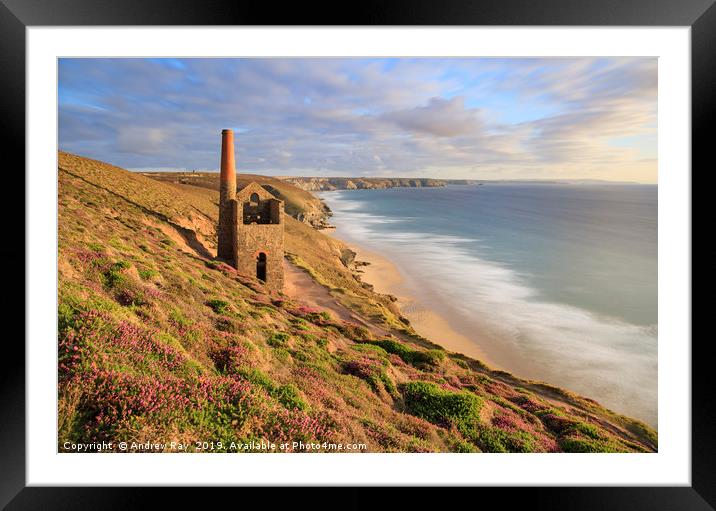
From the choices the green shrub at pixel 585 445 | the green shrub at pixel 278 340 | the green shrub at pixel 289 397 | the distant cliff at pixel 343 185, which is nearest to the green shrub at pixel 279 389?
the green shrub at pixel 289 397

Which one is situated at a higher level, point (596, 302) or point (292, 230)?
point (292, 230)

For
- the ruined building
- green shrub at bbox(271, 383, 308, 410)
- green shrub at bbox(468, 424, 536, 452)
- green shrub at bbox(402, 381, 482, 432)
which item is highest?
the ruined building

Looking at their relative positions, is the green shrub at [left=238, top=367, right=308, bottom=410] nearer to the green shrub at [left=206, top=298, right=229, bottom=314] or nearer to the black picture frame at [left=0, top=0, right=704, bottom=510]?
the black picture frame at [left=0, top=0, right=704, bottom=510]

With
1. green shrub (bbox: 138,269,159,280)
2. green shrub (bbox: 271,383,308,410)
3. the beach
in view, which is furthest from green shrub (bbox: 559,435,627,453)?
green shrub (bbox: 138,269,159,280)

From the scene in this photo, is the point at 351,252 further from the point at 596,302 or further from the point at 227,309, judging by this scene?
the point at 227,309
